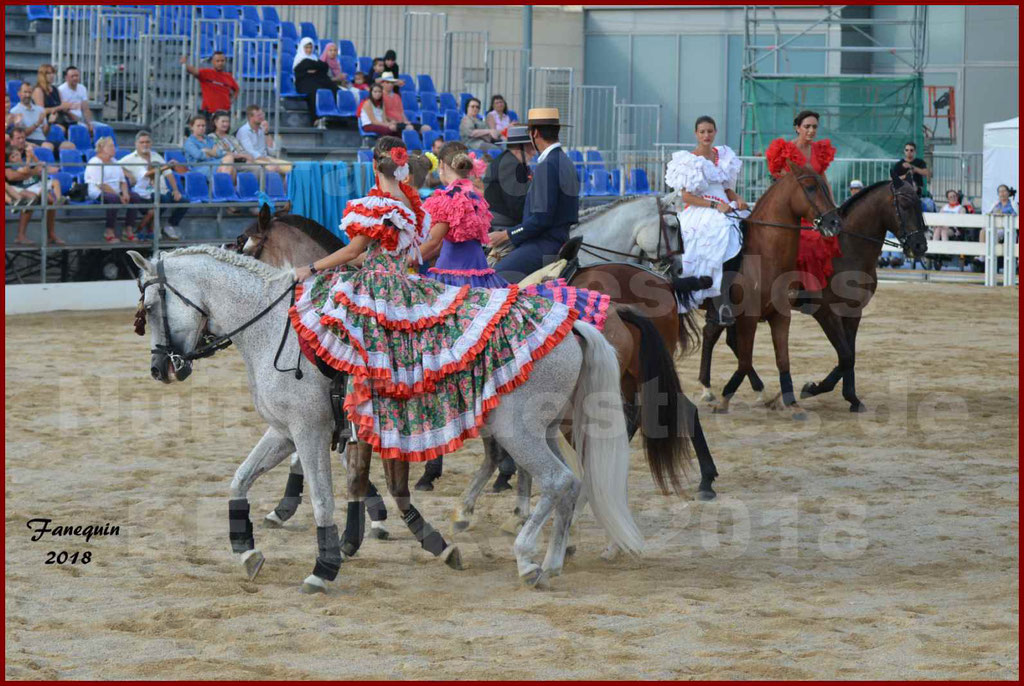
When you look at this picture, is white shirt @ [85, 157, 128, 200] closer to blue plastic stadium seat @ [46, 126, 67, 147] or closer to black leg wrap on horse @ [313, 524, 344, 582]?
blue plastic stadium seat @ [46, 126, 67, 147]

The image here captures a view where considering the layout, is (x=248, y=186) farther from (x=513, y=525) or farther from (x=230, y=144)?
(x=513, y=525)

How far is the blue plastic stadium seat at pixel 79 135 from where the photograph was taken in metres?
15.6

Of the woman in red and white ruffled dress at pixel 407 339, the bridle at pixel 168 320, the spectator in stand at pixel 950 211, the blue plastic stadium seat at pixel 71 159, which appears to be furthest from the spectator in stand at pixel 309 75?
the woman in red and white ruffled dress at pixel 407 339

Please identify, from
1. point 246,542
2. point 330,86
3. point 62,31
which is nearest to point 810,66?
point 330,86

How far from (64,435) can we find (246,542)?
3513 millimetres

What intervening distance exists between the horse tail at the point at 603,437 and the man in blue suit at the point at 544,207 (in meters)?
1.39

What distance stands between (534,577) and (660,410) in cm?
107

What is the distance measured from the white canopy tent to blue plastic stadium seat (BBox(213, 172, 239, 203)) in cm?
1248

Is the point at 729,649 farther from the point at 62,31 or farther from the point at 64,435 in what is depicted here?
the point at 62,31

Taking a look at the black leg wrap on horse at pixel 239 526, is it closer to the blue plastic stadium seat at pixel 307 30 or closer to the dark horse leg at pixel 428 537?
the dark horse leg at pixel 428 537

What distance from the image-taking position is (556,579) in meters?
5.72

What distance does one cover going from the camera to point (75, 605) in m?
5.26

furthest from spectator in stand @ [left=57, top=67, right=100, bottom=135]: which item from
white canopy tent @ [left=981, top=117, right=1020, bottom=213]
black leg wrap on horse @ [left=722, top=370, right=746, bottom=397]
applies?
white canopy tent @ [left=981, top=117, right=1020, bottom=213]

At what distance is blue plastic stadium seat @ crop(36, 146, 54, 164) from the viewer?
48.2 ft
